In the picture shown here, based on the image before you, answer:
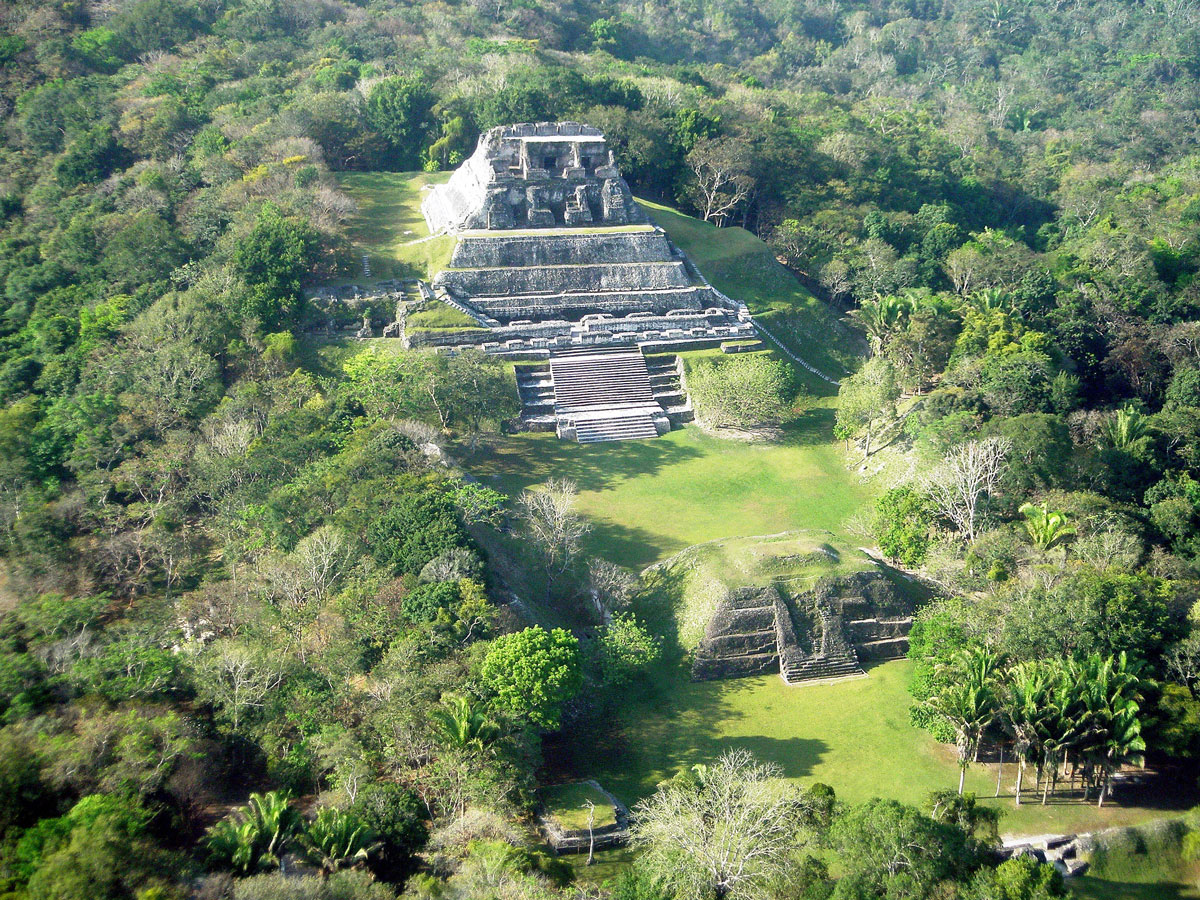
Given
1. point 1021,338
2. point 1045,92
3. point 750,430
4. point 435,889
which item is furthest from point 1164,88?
point 435,889

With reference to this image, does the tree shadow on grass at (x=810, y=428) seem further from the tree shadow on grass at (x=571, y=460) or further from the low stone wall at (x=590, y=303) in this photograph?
the low stone wall at (x=590, y=303)

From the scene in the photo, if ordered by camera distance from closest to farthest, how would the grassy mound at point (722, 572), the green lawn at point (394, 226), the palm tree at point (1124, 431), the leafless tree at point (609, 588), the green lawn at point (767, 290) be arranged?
1. the grassy mound at point (722, 572)
2. the leafless tree at point (609, 588)
3. the palm tree at point (1124, 431)
4. the green lawn at point (394, 226)
5. the green lawn at point (767, 290)

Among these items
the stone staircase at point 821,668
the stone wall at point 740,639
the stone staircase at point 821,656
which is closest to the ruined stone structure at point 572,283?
the stone wall at point 740,639

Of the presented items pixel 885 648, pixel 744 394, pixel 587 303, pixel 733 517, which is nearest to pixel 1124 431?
pixel 744 394

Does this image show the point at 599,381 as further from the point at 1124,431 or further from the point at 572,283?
the point at 1124,431

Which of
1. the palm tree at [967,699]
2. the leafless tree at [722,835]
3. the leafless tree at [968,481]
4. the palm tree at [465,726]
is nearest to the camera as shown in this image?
the leafless tree at [722,835]

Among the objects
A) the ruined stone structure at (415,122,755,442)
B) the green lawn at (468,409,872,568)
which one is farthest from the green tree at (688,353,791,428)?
the ruined stone structure at (415,122,755,442)
